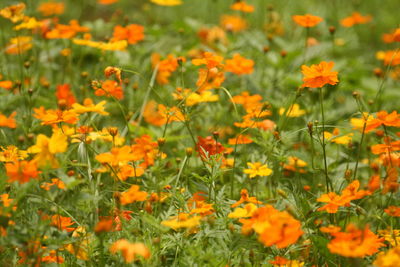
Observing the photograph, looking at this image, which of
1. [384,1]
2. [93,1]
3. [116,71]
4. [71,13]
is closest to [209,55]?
[116,71]

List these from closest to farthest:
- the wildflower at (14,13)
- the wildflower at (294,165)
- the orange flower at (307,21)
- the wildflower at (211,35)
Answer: the wildflower at (294,165) < the wildflower at (14,13) < the orange flower at (307,21) < the wildflower at (211,35)

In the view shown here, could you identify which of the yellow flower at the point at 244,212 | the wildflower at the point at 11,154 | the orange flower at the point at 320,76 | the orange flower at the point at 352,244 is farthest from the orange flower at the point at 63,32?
the orange flower at the point at 352,244

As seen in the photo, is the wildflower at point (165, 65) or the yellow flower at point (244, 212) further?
the wildflower at point (165, 65)

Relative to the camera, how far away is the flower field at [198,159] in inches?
47.1

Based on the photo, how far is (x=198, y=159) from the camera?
1.89 m

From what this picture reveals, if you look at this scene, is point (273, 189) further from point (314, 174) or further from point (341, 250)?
point (341, 250)

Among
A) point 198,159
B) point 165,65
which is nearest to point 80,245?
point 198,159

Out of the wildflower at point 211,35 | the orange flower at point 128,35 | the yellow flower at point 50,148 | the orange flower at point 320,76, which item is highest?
the orange flower at point 320,76

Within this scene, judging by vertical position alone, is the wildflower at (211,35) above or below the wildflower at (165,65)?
below

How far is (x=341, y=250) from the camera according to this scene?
1057mm

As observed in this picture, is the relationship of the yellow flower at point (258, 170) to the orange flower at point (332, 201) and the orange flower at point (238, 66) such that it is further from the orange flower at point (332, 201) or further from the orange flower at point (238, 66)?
the orange flower at point (238, 66)

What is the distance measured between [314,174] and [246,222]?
67 cm

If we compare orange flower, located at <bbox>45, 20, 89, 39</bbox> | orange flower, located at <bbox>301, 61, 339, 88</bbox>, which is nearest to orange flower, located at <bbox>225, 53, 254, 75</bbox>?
orange flower, located at <bbox>301, 61, 339, 88</bbox>

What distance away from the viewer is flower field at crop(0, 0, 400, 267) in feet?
3.92
